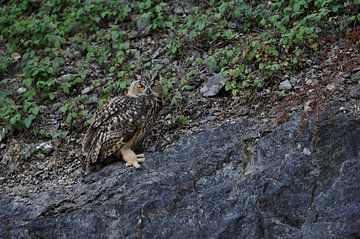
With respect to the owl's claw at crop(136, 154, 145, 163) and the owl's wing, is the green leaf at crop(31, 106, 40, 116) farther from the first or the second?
the owl's claw at crop(136, 154, 145, 163)

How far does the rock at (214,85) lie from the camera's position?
7234mm

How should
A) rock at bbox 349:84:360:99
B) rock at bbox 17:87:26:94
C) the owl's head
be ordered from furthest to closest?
1. rock at bbox 17:87:26:94
2. the owl's head
3. rock at bbox 349:84:360:99

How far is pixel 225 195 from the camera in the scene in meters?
5.87

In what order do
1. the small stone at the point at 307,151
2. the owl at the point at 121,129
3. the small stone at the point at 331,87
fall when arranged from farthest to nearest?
the small stone at the point at 331,87 → the owl at the point at 121,129 → the small stone at the point at 307,151

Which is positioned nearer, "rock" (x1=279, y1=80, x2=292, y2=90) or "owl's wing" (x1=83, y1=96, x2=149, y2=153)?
"owl's wing" (x1=83, y1=96, x2=149, y2=153)

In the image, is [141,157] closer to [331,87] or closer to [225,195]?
[225,195]

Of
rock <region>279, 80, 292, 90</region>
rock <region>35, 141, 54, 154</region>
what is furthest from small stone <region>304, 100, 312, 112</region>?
rock <region>35, 141, 54, 154</region>

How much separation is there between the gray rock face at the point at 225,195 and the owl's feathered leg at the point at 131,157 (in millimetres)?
75

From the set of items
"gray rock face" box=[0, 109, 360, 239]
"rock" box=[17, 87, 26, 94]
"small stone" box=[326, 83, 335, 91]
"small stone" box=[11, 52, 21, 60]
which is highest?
"small stone" box=[11, 52, 21, 60]

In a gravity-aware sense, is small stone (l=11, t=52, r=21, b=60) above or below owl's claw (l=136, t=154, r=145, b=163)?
above

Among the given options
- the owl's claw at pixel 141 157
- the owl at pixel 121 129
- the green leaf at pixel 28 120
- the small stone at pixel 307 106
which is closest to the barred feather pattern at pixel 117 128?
the owl at pixel 121 129

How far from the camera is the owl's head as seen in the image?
6582 millimetres

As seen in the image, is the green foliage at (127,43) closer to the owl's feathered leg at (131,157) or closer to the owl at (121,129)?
the owl at (121,129)

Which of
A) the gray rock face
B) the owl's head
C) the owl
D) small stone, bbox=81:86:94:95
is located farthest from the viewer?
small stone, bbox=81:86:94:95
